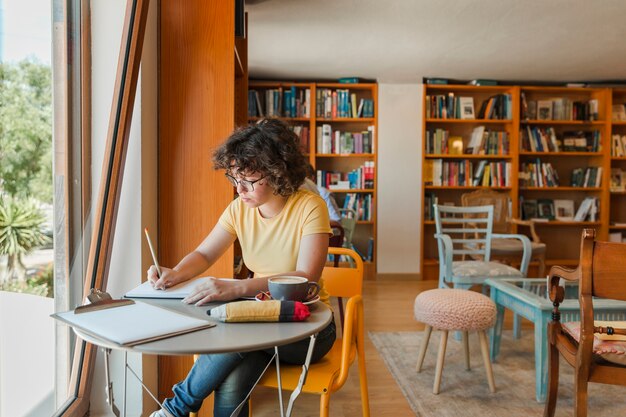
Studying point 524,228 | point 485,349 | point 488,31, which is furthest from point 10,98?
point 524,228

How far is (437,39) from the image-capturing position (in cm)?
435

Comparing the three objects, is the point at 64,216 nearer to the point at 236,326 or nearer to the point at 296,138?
the point at 296,138

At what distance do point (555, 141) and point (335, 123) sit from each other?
257 centimetres

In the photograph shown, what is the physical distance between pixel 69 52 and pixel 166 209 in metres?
0.73

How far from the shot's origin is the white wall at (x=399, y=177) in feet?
19.1

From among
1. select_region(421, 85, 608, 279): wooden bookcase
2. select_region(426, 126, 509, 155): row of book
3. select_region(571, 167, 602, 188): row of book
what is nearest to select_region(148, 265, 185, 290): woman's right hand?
select_region(421, 85, 608, 279): wooden bookcase

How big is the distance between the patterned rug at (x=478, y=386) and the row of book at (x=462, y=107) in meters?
3.15

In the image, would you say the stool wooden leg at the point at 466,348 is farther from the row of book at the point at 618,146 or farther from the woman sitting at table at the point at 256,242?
the row of book at the point at 618,146

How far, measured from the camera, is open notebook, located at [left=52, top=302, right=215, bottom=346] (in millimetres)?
956

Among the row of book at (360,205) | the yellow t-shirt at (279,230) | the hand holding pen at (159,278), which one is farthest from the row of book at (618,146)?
the hand holding pen at (159,278)

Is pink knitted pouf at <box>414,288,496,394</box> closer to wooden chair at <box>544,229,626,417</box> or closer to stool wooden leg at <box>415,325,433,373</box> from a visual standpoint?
stool wooden leg at <box>415,325,433,373</box>

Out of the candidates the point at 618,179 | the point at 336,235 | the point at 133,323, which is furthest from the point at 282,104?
the point at 133,323

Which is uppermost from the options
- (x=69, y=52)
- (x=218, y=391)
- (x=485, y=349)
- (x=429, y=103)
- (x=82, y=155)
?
(x=429, y=103)

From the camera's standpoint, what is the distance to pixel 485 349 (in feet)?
8.46
